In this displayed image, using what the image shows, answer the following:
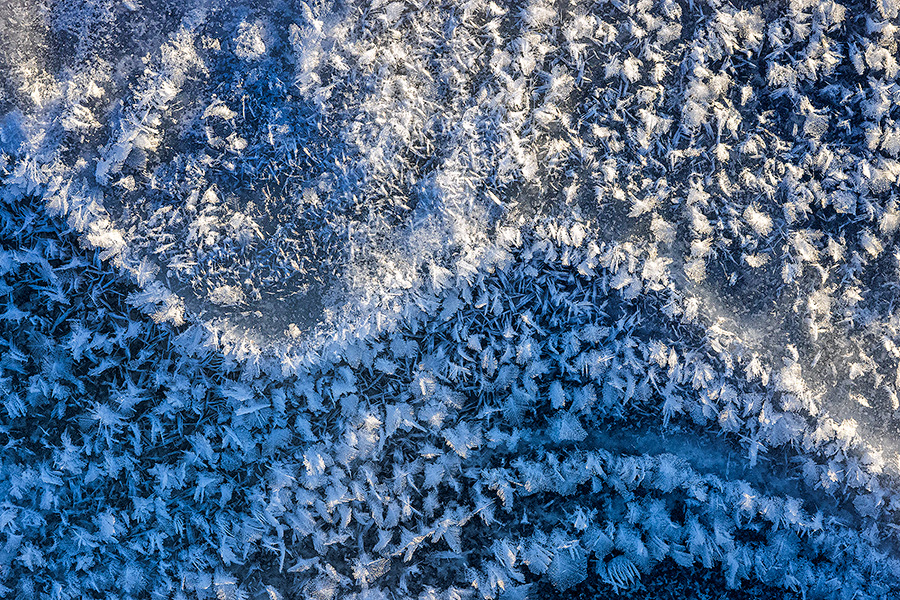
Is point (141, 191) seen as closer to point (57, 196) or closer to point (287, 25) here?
point (57, 196)

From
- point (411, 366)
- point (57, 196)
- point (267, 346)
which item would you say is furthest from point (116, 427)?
point (411, 366)

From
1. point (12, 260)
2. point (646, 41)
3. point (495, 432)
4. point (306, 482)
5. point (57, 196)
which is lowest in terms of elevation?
point (306, 482)

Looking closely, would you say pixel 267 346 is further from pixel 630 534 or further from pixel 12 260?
pixel 630 534

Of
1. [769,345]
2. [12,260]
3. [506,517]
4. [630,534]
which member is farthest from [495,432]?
[12,260]

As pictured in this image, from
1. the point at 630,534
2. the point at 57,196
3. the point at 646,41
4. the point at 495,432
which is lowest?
the point at 630,534

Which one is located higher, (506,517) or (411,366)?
(411,366)

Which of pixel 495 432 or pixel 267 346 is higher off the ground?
pixel 267 346
